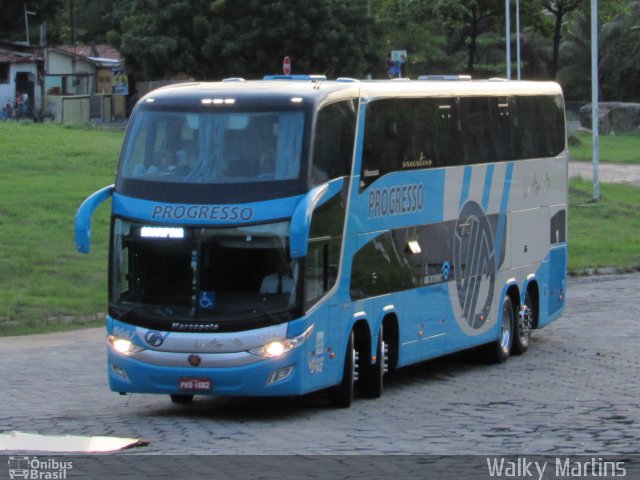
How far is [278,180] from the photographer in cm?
1423

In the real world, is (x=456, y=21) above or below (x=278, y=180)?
above

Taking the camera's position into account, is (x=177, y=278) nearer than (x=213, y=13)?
Yes

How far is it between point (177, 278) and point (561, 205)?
32.4ft

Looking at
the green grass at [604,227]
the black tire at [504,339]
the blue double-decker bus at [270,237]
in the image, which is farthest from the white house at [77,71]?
the blue double-decker bus at [270,237]

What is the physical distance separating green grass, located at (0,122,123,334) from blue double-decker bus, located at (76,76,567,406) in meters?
9.05

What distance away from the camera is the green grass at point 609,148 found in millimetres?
61094

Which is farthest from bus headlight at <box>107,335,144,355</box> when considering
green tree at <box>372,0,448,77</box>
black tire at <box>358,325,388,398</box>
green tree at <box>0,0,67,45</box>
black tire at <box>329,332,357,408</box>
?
green tree at <box>0,0,67,45</box>

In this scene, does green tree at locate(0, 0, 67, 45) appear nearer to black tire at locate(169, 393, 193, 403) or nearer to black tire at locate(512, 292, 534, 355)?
black tire at locate(512, 292, 534, 355)

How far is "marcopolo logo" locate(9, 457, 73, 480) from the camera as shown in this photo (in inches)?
408

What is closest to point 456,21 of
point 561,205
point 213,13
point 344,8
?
point 344,8

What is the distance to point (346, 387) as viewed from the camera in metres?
15.3

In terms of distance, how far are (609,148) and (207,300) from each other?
5581 centimetres

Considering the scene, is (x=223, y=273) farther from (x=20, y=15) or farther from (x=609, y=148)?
(x=20, y=15)

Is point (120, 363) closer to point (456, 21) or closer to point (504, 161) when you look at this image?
point (504, 161)
